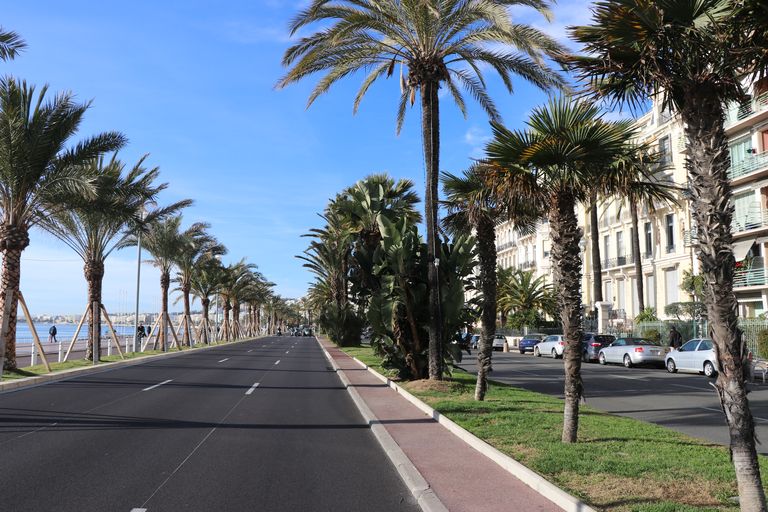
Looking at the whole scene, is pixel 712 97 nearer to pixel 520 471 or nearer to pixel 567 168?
pixel 567 168

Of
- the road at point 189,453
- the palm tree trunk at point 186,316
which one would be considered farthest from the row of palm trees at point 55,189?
the palm tree trunk at point 186,316

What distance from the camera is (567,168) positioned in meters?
8.78

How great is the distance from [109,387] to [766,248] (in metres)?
35.4

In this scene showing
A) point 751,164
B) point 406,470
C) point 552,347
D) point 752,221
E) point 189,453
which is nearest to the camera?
point 406,470

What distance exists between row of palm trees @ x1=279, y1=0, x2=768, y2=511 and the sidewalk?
167 centimetres

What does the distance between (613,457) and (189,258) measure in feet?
140

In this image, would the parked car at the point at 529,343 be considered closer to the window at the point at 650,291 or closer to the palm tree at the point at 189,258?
the window at the point at 650,291

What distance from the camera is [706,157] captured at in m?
5.48

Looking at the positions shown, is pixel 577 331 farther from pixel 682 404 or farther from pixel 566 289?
pixel 682 404

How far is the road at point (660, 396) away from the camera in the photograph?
434 inches

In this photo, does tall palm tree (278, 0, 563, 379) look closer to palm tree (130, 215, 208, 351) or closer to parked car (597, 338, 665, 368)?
parked car (597, 338, 665, 368)

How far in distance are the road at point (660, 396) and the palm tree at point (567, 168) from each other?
2.94 m

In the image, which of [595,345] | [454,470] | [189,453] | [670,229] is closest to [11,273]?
[189,453]

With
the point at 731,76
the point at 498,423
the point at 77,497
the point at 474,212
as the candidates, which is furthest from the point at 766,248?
the point at 77,497
